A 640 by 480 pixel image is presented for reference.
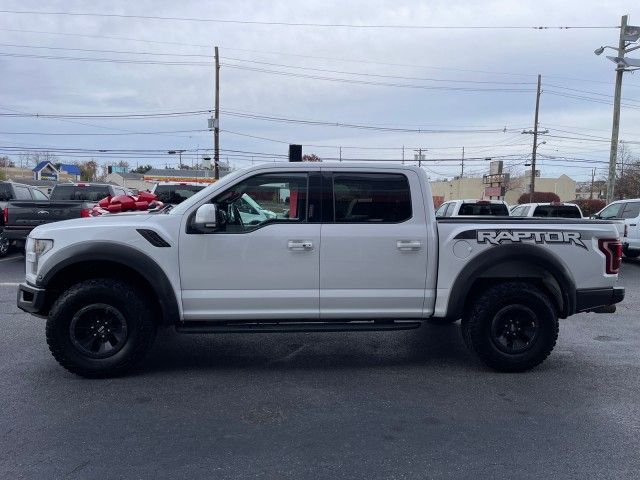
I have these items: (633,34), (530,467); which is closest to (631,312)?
(530,467)

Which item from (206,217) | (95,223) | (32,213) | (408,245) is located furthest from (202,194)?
(32,213)

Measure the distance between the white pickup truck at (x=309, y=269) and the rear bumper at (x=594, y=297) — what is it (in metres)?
0.01

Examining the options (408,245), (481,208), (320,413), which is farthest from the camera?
(481,208)

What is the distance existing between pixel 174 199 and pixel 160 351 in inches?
254

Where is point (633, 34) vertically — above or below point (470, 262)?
above

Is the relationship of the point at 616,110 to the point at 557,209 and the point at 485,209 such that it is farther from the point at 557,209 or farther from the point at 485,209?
the point at 485,209

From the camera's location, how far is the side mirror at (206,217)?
4594mm

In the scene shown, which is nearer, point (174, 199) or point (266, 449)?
point (266, 449)

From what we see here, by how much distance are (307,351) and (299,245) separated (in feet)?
5.11

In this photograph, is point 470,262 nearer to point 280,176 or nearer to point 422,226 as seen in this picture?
point 422,226

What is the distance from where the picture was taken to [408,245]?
16.0 feet

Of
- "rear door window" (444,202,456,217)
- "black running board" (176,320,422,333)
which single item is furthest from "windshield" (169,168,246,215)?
"rear door window" (444,202,456,217)

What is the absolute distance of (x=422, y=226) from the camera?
4930mm

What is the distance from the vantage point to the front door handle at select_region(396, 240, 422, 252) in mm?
4859
